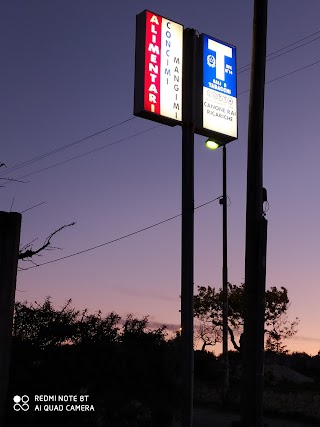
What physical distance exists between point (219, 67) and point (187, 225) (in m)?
3.45

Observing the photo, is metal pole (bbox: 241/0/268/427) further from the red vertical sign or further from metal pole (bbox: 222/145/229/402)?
metal pole (bbox: 222/145/229/402)

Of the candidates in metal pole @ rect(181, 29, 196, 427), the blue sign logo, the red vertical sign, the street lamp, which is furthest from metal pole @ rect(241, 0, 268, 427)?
the street lamp

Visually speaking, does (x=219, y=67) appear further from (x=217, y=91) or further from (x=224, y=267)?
(x=224, y=267)

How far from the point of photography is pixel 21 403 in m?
11.2

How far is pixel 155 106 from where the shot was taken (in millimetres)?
10297

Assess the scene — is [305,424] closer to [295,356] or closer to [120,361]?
[120,361]

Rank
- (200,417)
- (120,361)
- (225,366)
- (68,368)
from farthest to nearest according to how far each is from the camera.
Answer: (225,366)
(200,417)
(120,361)
(68,368)

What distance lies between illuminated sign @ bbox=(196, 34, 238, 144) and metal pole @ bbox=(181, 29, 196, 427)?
26 cm

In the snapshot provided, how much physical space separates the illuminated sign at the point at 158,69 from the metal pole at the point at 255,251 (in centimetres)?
146

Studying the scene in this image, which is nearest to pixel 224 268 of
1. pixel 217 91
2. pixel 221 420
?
pixel 221 420

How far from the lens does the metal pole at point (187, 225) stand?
8844mm

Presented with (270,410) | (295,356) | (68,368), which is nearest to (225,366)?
(270,410)

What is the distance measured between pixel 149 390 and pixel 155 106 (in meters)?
6.80

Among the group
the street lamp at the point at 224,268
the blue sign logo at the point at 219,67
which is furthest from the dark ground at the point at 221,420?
the blue sign logo at the point at 219,67
